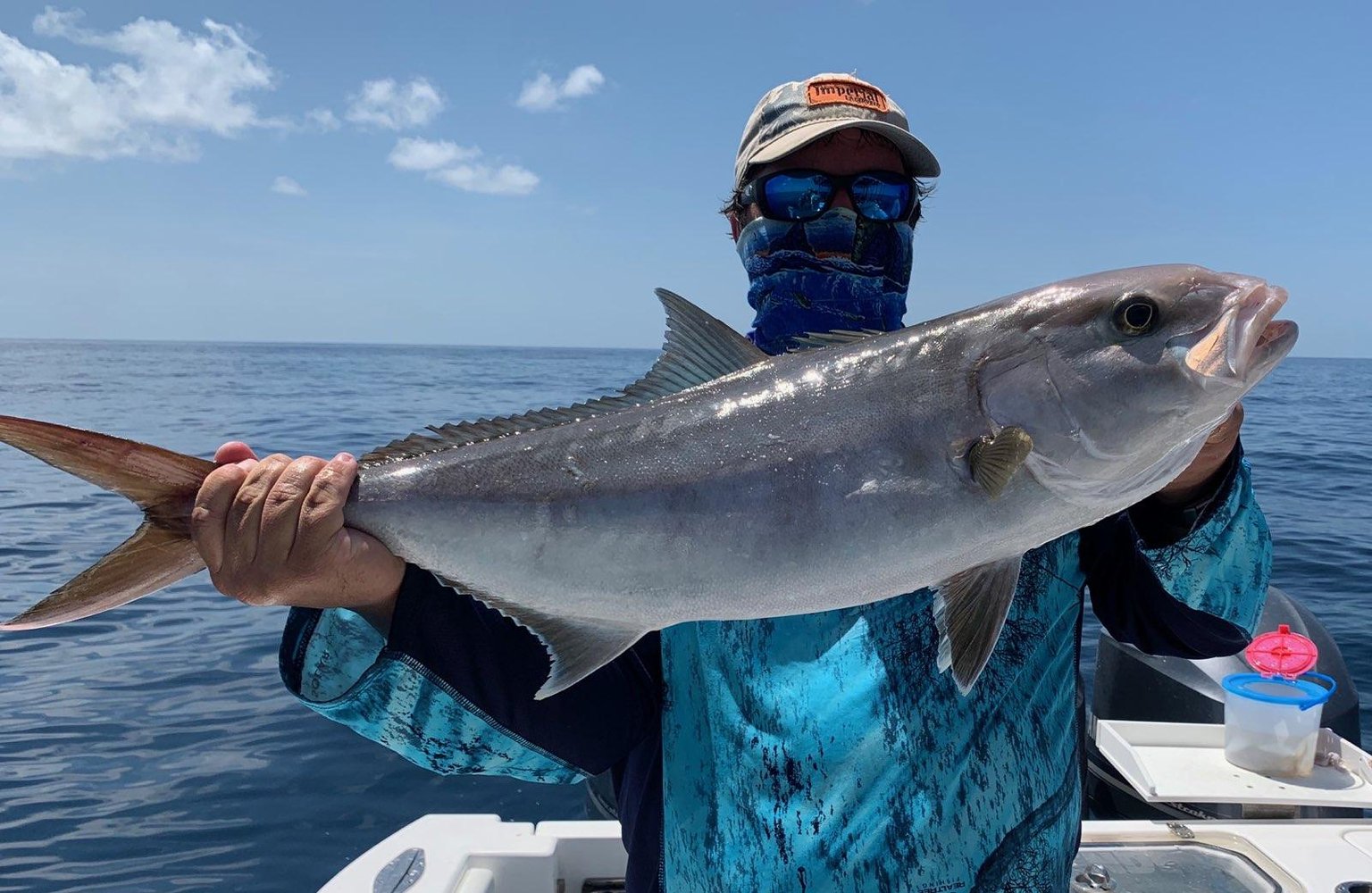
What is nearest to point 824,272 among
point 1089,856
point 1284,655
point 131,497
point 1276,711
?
point 131,497

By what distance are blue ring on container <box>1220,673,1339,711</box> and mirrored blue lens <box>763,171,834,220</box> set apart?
339cm

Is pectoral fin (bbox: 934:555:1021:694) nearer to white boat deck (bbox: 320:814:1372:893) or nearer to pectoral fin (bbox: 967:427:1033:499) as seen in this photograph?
pectoral fin (bbox: 967:427:1033:499)

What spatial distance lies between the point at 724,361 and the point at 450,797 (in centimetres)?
509

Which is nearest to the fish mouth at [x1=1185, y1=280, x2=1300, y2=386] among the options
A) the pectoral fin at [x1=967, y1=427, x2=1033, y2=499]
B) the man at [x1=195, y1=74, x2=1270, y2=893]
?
the man at [x1=195, y1=74, x2=1270, y2=893]

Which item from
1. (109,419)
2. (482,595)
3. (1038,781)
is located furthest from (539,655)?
(109,419)

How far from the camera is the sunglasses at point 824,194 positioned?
275 centimetres

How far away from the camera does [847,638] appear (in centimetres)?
227

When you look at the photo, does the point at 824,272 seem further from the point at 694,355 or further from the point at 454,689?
the point at 454,689

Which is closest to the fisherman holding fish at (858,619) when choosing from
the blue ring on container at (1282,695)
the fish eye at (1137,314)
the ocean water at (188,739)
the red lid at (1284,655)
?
the fish eye at (1137,314)

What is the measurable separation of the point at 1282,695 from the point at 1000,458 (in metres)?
3.50

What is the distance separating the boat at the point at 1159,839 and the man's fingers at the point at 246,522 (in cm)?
199

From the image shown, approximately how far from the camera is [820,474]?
1.99 metres

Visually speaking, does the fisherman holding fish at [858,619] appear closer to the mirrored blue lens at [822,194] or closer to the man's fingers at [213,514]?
the man's fingers at [213,514]

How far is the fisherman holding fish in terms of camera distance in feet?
6.31
